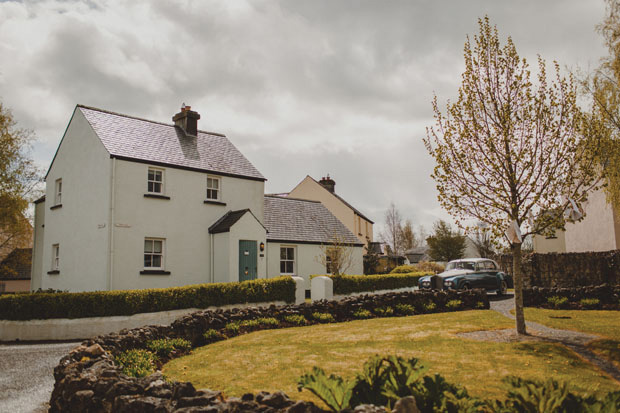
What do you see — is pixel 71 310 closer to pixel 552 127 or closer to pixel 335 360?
pixel 335 360

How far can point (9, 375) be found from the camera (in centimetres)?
1028

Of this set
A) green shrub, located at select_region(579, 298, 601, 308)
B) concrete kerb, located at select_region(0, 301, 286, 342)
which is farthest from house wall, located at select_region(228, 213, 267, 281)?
green shrub, located at select_region(579, 298, 601, 308)

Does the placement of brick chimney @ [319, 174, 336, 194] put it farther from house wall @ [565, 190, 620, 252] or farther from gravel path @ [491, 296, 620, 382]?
gravel path @ [491, 296, 620, 382]

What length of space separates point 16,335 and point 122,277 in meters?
4.37

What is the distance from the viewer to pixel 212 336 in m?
12.4

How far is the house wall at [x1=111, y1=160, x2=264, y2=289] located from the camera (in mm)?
19266

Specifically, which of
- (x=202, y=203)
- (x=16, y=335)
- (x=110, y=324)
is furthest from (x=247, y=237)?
(x=16, y=335)

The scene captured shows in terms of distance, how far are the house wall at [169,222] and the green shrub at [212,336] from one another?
828 cm

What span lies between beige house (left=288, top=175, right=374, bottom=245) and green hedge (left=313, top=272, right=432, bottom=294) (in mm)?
16994

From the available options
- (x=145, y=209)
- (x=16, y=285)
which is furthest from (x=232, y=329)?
(x=16, y=285)

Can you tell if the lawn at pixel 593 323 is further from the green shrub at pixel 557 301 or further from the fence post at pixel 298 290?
the fence post at pixel 298 290

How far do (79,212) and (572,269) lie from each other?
25.1m

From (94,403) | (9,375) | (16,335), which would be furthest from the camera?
(16,335)

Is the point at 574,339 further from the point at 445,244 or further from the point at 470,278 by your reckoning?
the point at 445,244
